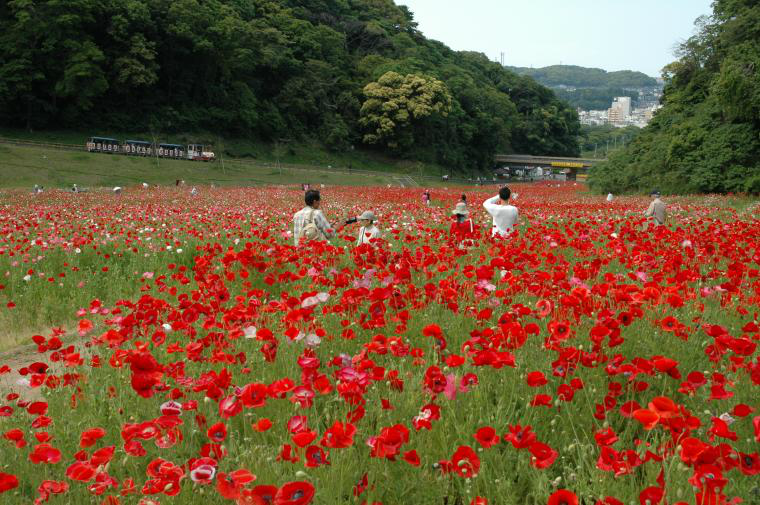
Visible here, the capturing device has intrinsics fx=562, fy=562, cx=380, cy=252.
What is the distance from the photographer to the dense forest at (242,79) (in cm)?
Answer: 4609

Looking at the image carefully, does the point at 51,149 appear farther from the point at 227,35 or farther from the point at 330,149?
the point at 330,149

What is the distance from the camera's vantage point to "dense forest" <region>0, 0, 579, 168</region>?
151ft

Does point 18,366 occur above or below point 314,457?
below

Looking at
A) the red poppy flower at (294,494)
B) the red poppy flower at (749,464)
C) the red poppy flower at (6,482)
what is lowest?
the red poppy flower at (6,482)

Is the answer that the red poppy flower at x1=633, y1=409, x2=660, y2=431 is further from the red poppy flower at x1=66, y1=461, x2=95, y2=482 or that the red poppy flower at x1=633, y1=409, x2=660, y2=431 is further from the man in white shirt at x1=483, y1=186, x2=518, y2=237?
the man in white shirt at x1=483, y1=186, x2=518, y2=237

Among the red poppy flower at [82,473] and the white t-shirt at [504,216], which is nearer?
the red poppy flower at [82,473]

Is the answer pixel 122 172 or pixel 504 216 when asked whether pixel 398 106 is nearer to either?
pixel 122 172

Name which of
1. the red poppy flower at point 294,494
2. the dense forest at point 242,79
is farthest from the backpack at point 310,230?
the dense forest at point 242,79

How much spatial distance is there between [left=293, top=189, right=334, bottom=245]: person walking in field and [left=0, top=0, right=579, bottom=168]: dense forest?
46.0m

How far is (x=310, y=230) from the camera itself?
745cm

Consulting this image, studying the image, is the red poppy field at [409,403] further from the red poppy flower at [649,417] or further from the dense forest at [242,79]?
the dense forest at [242,79]

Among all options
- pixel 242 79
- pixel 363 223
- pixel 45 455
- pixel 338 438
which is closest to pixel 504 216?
pixel 363 223

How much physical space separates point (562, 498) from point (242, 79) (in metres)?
67.5

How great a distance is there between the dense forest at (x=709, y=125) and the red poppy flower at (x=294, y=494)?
2494cm
